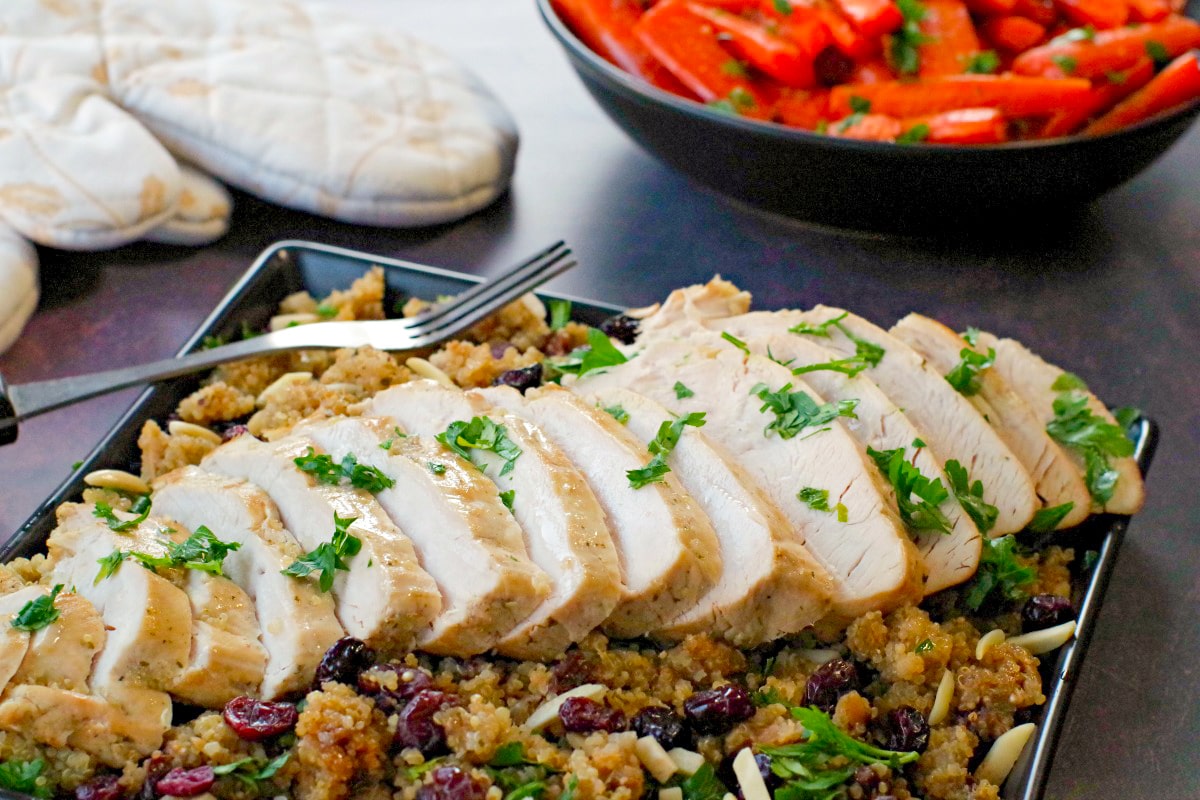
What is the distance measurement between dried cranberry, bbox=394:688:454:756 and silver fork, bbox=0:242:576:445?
4.16 feet

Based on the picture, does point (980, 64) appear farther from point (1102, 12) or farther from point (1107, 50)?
point (1102, 12)

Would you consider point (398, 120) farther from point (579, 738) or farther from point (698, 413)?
point (579, 738)

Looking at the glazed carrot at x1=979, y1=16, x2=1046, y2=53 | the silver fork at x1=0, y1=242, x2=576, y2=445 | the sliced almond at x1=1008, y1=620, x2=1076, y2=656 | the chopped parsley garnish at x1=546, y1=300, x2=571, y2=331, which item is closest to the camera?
the sliced almond at x1=1008, y1=620, x2=1076, y2=656

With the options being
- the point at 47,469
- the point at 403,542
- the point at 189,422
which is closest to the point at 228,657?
the point at 403,542

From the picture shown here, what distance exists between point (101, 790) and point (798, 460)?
1.50m

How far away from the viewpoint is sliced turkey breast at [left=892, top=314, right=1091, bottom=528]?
2686mm

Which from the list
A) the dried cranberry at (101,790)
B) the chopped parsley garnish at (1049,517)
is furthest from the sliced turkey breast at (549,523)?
the chopped parsley garnish at (1049,517)

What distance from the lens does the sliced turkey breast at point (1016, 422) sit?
106 inches

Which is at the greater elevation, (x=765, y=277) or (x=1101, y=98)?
(x=1101, y=98)

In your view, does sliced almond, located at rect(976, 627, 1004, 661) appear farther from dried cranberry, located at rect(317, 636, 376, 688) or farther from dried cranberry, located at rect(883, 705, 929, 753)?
dried cranberry, located at rect(317, 636, 376, 688)

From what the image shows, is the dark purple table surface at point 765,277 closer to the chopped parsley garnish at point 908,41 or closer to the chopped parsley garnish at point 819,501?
the chopped parsley garnish at point 908,41

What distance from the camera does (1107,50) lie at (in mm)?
3887

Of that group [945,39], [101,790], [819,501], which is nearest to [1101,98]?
[945,39]

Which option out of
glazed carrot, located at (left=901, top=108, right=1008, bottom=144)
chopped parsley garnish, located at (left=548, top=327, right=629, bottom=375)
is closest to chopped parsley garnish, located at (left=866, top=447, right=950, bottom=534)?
chopped parsley garnish, located at (left=548, top=327, right=629, bottom=375)
